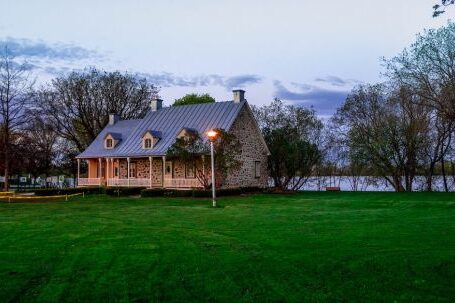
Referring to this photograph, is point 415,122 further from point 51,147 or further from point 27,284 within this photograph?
point 51,147

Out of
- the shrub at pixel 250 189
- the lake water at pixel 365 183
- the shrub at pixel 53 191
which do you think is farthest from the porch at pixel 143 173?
A: the lake water at pixel 365 183

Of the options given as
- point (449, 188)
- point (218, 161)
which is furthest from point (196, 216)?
point (449, 188)

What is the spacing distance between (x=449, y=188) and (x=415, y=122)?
6.49 m

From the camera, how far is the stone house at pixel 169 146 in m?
34.5

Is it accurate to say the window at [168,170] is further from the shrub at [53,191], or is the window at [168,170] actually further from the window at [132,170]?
the shrub at [53,191]

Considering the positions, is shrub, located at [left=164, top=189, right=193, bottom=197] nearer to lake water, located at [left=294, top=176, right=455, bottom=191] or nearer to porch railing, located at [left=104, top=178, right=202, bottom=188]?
porch railing, located at [left=104, top=178, right=202, bottom=188]

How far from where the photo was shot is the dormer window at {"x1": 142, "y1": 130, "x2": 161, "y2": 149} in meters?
35.8

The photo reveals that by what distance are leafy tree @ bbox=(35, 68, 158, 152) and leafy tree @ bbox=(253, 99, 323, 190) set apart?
681 inches

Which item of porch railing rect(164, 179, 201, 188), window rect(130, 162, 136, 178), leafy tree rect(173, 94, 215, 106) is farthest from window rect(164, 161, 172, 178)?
leafy tree rect(173, 94, 215, 106)

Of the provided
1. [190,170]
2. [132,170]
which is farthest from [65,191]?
[190,170]

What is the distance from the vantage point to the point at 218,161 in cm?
2984

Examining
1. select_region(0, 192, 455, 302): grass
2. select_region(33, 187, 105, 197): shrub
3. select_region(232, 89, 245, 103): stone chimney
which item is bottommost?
select_region(0, 192, 455, 302): grass

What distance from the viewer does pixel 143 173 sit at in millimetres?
37312

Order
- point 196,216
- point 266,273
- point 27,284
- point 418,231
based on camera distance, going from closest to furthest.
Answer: point 27,284, point 266,273, point 418,231, point 196,216
